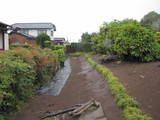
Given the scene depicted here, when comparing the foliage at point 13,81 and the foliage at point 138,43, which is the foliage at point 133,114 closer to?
the foliage at point 13,81

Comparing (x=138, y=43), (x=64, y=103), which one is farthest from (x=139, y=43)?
(x=64, y=103)

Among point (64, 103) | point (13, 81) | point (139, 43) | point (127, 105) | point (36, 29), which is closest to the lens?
point (127, 105)

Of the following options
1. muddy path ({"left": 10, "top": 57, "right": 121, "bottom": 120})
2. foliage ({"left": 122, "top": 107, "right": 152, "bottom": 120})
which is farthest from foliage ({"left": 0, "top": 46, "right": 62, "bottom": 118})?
foliage ({"left": 122, "top": 107, "right": 152, "bottom": 120})

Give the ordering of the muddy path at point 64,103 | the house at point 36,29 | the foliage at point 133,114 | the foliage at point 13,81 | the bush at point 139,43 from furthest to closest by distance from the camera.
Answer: the house at point 36,29 → the bush at point 139,43 → the muddy path at point 64,103 → the foliage at point 13,81 → the foliage at point 133,114

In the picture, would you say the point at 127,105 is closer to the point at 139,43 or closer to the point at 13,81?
the point at 13,81

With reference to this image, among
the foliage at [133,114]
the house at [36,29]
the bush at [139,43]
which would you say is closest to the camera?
the foliage at [133,114]

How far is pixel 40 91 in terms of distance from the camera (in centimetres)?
747

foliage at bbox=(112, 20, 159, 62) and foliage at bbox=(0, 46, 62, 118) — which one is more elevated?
foliage at bbox=(112, 20, 159, 62)

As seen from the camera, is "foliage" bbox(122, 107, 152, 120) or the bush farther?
the bush

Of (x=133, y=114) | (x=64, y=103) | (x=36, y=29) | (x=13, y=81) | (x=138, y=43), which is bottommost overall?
(x=64, y=103)

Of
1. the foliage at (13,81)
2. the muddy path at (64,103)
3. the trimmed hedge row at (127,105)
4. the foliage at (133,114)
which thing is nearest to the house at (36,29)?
the foliage at (13,81)

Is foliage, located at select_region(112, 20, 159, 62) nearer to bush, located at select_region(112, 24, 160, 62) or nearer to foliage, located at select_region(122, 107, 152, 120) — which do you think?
bush, located at select_region(112, 24, 160, 62)

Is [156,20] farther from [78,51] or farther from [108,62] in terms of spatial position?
[108,62]

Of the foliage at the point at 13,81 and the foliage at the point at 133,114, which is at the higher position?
the foliage at the point at 13,81
